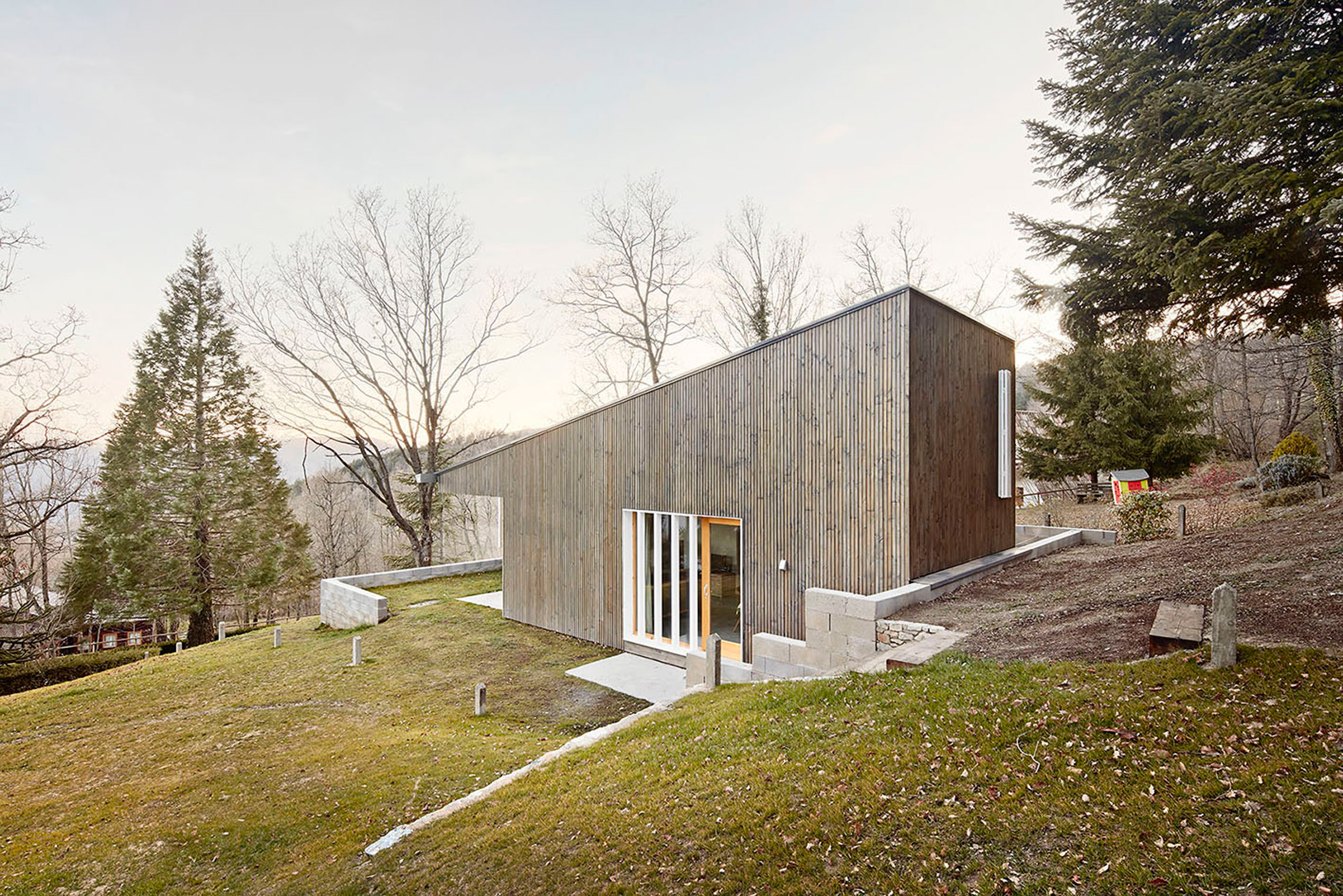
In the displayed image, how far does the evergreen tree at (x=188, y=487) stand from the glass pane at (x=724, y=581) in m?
17.7

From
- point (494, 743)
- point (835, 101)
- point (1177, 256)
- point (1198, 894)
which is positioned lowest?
point (494, 743)

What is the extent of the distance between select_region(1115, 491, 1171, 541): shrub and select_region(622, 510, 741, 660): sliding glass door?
8770mm

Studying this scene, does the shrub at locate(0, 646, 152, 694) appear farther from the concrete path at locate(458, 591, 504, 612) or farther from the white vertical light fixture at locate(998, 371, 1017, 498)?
the white vertical light fixture at locate(998, 371, 1017, 498)

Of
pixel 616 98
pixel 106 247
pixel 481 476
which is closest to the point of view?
pixel 481 476

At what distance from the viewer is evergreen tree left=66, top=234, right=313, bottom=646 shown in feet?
58.1

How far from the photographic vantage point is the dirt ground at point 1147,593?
15.6ft

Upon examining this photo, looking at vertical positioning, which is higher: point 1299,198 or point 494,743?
point 1299,198

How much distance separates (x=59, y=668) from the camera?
15.2 meters

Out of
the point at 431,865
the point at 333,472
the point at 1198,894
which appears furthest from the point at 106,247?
the point at 1198,894

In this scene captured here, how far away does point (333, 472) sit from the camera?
27.9 metres

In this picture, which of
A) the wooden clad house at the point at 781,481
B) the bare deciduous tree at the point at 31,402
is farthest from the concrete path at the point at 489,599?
the bare deciduous tree at the point at 31,402

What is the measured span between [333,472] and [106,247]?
574 inches

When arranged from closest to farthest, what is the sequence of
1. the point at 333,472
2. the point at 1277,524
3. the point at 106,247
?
the point at 1277,524
the point at 106,247
the point at 333,472

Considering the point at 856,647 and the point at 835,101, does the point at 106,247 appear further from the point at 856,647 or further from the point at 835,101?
the point at 856,647
